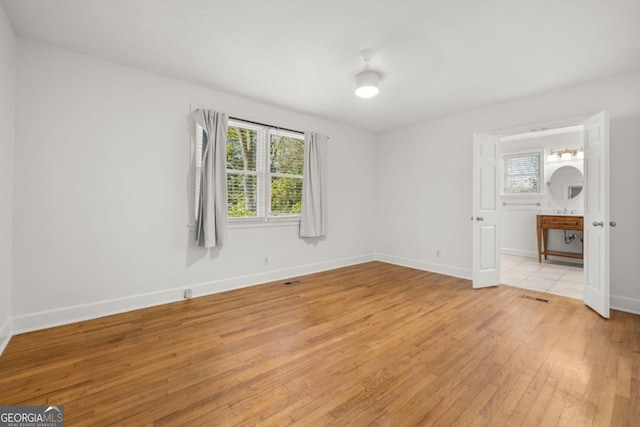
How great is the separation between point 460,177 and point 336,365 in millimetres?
3823

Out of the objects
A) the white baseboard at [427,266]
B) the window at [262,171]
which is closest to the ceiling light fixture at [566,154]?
the white baseboard at [427,266]

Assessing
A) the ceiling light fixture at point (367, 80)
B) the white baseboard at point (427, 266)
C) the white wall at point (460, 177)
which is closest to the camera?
the ceiling light fixture at point (367, 80)

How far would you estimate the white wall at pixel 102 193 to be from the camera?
2.64 metres

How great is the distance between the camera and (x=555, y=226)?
539 cm

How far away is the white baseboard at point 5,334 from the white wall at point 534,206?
8.20 metres

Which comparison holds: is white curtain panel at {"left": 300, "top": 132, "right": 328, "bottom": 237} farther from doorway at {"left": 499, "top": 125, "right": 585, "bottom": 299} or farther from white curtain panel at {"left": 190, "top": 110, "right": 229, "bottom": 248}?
doorway at {"left": 499, "top": 125, "right": 585, "bottom": 299}

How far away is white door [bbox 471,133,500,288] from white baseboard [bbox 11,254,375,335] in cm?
273

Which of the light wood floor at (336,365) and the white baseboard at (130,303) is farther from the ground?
the white baseboard at (130,303)

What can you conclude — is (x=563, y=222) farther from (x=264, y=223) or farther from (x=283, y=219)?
(x=264, y=223)

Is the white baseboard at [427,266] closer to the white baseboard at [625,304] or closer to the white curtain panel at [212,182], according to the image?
the white baseboard at [625,304]

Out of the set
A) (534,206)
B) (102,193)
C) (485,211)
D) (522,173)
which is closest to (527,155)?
(522,173)

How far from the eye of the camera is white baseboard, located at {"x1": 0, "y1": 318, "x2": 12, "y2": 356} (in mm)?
2287

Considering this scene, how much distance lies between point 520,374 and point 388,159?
4.42 metres

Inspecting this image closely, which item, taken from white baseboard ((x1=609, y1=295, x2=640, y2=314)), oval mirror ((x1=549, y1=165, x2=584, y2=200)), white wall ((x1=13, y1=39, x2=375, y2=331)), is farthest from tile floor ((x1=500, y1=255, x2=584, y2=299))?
white wall ((x1=13, y1=39, x2=375, y2=331))
